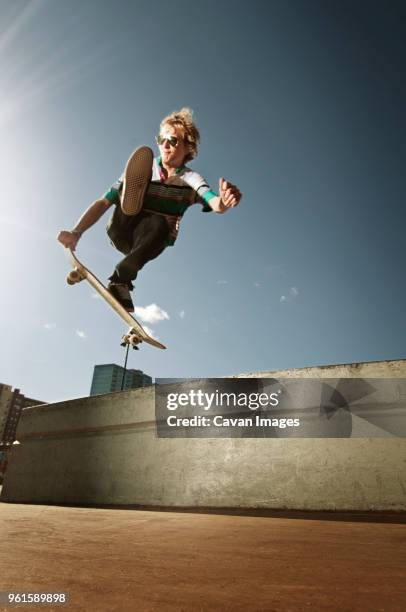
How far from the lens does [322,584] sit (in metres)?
1.11

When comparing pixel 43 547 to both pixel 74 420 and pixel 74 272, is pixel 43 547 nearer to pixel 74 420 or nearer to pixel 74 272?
pixel 74 272

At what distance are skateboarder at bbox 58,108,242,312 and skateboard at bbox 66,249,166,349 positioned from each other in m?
0.18

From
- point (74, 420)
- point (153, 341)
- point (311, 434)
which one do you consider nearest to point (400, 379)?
point (311, 434)

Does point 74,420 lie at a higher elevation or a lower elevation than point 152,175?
lower

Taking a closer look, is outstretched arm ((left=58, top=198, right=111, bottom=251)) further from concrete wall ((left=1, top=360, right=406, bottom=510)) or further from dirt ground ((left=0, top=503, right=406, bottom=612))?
dirt ground ((left=0, top=503, right=406, bottom=612))

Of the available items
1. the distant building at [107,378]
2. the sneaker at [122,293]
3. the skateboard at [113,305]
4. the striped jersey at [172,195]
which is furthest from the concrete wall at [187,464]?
the distant building at [107,378]

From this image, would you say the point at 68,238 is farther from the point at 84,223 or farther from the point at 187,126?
the point at 187,126

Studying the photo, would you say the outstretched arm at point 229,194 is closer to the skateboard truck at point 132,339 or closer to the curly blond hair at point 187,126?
the curly blond hair at point 187,126

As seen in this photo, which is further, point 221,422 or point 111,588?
point 221,422

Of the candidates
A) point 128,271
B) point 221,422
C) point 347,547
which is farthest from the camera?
point 221,422

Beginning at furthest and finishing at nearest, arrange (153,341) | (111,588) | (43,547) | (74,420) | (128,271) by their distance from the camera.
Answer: (74,420) → (153,341) → (128,271) → (43,547) → (111,588)

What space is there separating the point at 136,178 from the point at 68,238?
1175 millimetres

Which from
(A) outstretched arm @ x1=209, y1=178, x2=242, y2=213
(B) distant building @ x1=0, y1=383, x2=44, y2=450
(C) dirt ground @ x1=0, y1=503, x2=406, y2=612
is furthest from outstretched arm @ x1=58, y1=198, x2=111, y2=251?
(B) distant building @ x1=0, y1=383, x2=44, y2=450

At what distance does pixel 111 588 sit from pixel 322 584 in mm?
653
